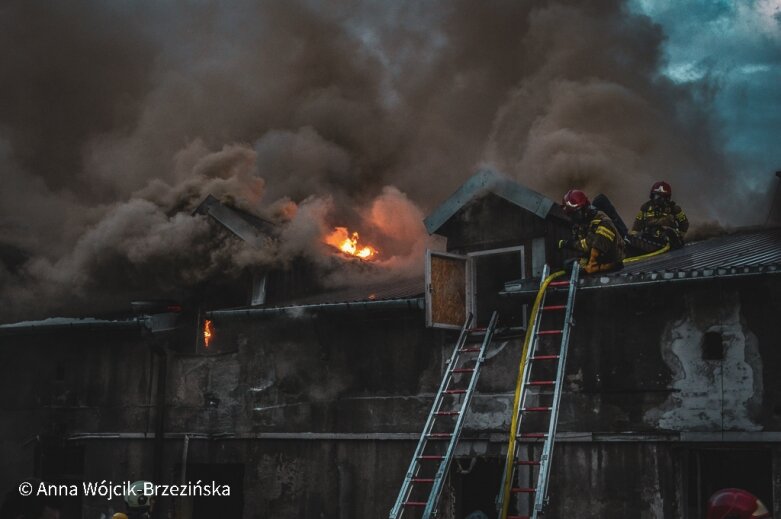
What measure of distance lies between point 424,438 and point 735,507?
5183mm

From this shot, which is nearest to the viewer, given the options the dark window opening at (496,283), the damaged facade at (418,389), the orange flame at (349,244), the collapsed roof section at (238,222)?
the damaged facade at (418,389)

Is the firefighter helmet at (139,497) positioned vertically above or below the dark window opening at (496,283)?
below

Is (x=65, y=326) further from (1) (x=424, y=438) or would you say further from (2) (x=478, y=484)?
(1) (x=424, y=438)

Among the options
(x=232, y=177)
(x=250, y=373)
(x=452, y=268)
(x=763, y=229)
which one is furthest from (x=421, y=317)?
(x=232, y=177)

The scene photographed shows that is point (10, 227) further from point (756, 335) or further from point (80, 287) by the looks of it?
point (756, 335)

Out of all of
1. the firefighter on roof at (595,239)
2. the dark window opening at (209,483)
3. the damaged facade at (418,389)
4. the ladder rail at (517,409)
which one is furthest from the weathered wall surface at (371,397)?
the ladder rail at (517,409)

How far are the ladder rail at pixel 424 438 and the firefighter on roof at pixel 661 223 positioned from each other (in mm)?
3009

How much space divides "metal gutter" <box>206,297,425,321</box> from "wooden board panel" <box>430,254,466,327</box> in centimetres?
34

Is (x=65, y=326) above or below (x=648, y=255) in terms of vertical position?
below

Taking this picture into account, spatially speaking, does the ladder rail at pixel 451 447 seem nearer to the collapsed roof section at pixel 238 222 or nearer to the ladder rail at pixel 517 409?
the ladder rail at pixel 517 409

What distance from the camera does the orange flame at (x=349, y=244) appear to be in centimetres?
1741

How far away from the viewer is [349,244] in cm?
1770

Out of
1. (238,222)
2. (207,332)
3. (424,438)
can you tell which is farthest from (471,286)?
(238,222)

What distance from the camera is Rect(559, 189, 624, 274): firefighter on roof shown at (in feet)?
38.5
